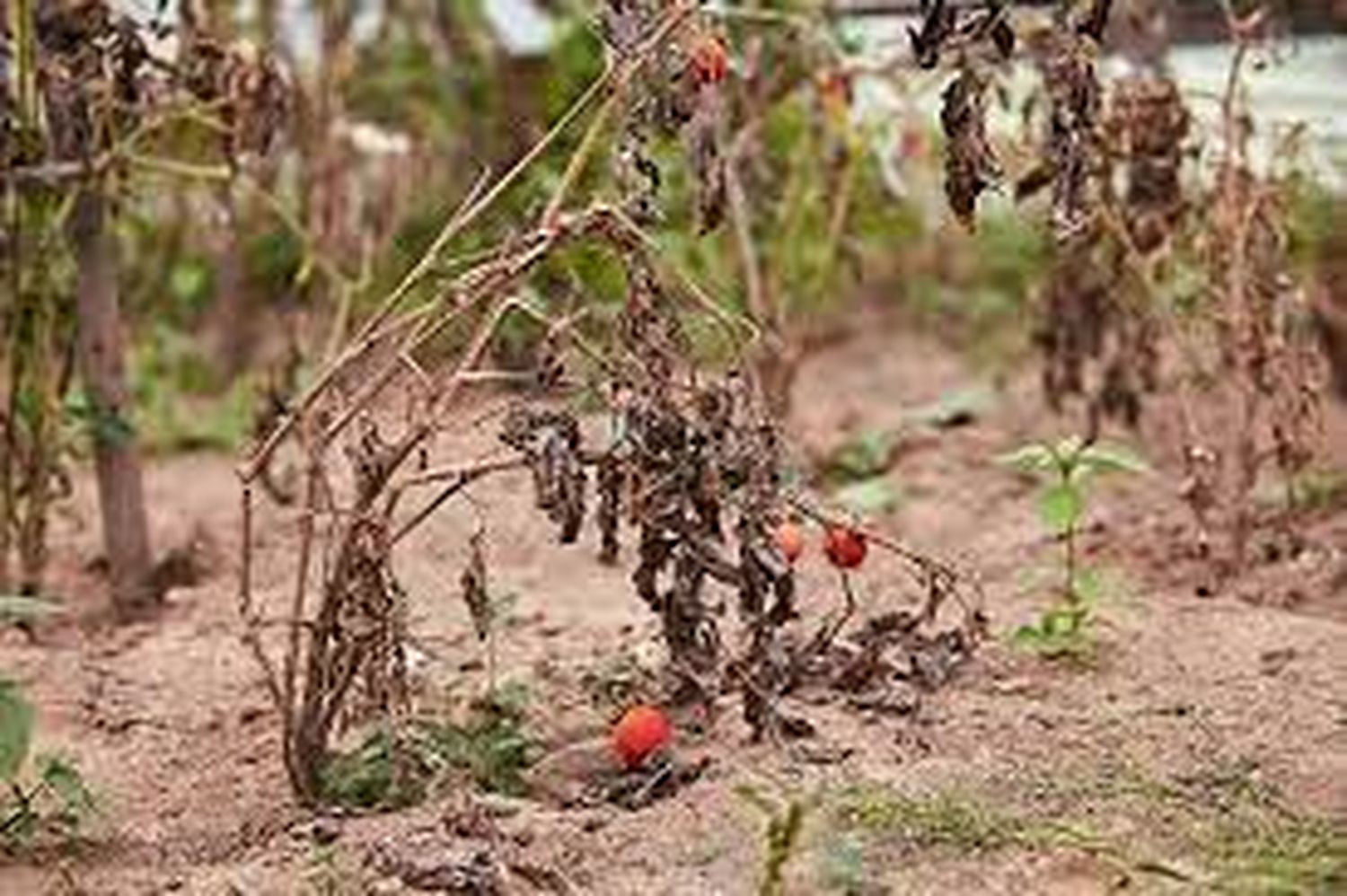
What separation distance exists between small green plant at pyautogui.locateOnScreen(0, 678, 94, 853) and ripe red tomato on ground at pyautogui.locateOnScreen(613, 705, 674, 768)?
54cm

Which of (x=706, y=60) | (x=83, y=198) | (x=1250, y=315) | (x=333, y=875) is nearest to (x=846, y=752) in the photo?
(x=333, y=875)

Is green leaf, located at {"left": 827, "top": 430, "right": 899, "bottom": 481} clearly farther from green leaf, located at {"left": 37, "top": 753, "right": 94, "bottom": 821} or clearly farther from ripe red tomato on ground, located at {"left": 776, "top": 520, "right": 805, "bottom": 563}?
green leaf, located at {"left": 37, "top": 753, "right": 94, "bottom": 821}

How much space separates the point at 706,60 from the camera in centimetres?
264

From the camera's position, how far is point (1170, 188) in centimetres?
397

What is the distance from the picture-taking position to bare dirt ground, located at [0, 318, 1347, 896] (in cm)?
255

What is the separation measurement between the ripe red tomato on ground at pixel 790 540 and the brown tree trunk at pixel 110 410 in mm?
1256

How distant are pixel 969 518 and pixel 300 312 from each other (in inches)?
49.0

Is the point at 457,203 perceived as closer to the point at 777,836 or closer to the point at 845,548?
the point at 845,548

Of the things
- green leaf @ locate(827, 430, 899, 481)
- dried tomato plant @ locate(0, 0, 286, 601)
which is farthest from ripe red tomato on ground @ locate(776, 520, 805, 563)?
green leaf @ locate(827, 430, 899, 481)

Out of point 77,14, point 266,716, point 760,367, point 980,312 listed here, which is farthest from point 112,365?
point 980,312

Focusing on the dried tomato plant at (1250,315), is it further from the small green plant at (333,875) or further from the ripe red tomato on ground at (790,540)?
the small green plant at (333,875)

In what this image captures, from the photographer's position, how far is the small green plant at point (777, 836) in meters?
2.29

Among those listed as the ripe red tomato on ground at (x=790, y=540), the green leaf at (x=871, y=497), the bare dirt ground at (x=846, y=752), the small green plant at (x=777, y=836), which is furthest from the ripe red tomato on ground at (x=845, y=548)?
the green leaf at (x=871, y=497)

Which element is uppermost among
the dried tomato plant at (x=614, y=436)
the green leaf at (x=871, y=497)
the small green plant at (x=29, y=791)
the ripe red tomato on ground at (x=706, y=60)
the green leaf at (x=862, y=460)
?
the ripe red tomato on ground at (x=706, y=60)
